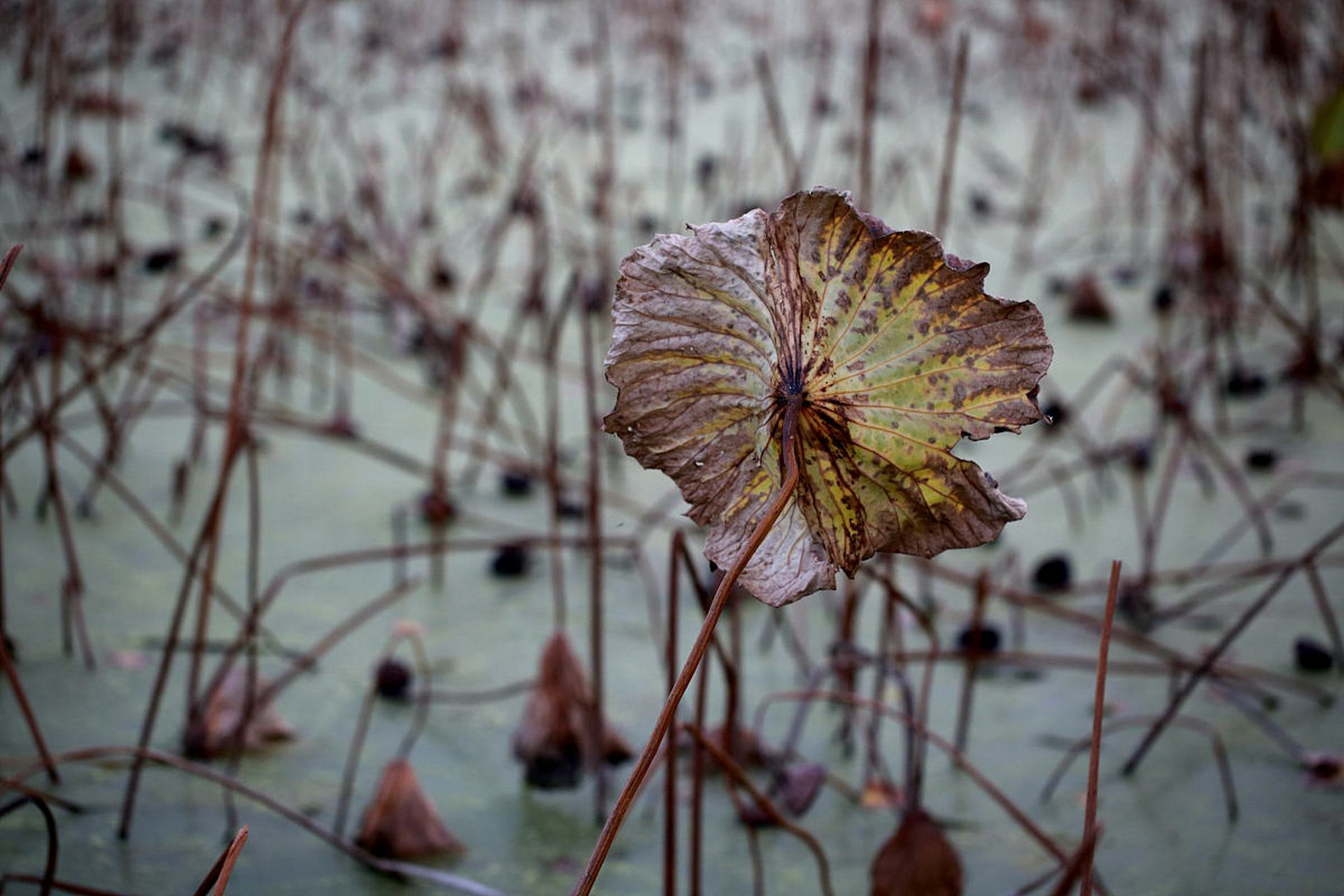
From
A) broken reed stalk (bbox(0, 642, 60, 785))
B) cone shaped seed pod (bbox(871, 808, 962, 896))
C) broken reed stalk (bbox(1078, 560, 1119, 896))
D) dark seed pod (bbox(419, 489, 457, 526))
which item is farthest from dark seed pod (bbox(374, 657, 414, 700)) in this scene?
broken reed stalk (bbox(1078, 560, 1119, 896))

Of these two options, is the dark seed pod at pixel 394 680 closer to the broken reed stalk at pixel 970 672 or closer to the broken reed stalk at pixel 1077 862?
the broken reed stalk at pixel 970 672

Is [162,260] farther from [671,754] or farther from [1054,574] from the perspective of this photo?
[671,754]

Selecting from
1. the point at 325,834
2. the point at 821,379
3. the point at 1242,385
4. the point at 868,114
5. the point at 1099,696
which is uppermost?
the point at 868,114

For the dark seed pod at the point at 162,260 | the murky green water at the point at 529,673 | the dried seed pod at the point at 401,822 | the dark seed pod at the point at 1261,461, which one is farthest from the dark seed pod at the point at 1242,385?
the dark seed pod at the point at 162,260

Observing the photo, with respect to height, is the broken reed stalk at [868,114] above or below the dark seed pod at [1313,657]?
Answer: above

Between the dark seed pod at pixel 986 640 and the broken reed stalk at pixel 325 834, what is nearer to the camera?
the broken reed stalk at pixel 325 834

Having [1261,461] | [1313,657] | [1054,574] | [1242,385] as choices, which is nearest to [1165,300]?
[1242,385]

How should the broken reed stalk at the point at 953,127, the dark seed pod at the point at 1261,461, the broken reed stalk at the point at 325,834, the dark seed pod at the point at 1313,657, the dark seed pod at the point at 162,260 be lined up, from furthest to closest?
the dark seed pod at the point at 162,260 → the dark seed pod at the point at 1261,461 → the dark seed pod at the point at 1313,657 → the broken reed stalk at the point at 953,127 → the broken reed stalk at the point at 325,834

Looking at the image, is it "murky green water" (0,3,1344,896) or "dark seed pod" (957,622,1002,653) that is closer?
"murky green water" (0,3,1344,896)

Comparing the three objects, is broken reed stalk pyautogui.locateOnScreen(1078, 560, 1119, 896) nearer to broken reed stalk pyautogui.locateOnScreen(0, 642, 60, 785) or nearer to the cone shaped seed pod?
the cone shaped seed pod

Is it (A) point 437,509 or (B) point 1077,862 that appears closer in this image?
(B) point 1077,862
